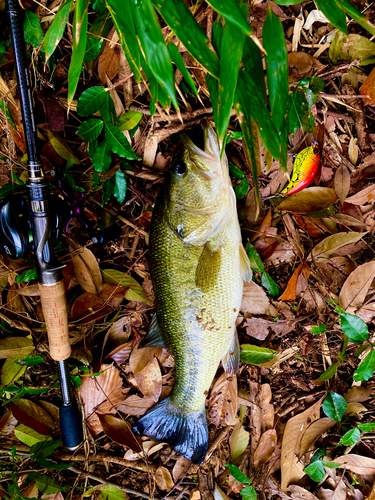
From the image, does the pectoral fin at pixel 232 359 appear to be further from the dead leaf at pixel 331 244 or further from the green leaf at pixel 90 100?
the green leaf at pixel 90 100

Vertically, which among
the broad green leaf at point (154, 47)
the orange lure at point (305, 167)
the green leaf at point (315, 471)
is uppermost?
the broad green leaf at point (154, 47)

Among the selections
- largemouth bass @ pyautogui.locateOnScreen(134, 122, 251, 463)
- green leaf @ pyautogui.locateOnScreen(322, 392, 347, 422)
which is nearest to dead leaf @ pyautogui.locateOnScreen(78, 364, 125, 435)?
largemouth bass @ pyautogui.locateOnScreen(134, 122, 251, 463)

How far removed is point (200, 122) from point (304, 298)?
3.94ft

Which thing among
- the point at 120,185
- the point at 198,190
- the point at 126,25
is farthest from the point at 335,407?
the point at 126,25

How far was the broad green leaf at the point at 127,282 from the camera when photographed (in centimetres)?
197

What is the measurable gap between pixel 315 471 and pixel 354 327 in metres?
1.00

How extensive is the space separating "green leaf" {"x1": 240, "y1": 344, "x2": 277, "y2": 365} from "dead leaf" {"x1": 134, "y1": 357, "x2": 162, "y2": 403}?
0.56m

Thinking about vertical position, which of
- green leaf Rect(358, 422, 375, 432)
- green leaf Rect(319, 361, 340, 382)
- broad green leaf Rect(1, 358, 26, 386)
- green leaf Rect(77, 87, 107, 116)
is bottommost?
green leaf Rect(358, 422, 375, 432)

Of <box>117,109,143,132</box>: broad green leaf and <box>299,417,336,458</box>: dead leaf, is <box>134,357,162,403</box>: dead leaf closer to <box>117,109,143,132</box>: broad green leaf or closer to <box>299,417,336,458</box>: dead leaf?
<box>299,417,336,458</box>: dead leaf

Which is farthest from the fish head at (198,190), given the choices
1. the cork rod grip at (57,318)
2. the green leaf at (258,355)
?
the green leaf at (258,355)

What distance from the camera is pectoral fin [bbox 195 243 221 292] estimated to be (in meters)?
1.68

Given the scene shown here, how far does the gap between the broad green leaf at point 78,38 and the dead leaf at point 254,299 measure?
1335 millimetres

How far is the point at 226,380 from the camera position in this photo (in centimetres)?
208

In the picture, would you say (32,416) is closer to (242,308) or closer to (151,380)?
(151,380)
